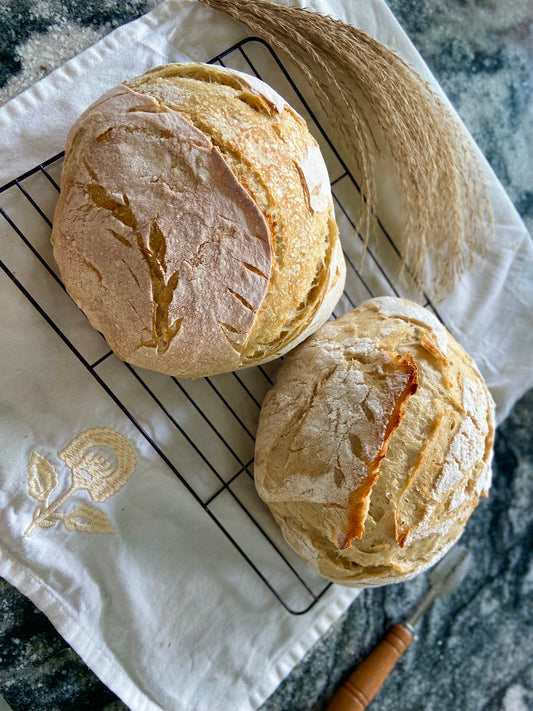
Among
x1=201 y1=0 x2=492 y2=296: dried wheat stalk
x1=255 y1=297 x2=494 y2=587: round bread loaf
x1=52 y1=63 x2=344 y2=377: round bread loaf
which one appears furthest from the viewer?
x1=201 y1=0 x2=492 y2=296: dried wheat stalk

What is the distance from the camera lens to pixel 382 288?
5.24ft

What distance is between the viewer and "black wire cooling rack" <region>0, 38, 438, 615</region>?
1218mm

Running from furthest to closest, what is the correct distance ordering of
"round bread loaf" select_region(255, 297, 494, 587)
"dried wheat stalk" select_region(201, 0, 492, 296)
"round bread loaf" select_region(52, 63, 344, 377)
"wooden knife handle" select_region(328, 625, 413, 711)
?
1. "wooden knife handle" select_region(328, 625, 413, 711)
2. "dried wheat stalk" select_region(201, 0, 492, 296)
3. "round bread loaf" select_region(255, 297, 494, 587)
4. "round bread loaf" select_region(52, 63, 344, 377)

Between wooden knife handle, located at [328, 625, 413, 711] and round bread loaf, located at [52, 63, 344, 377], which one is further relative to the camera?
wooden knife handle, located at [328, 625, 413, 711]

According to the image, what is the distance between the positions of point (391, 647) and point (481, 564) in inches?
15.5

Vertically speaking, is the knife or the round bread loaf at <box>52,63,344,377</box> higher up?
Result: the round bread loaf at <box>52,63,344,377</box>

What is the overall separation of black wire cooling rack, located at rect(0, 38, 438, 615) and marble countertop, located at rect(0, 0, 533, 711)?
0.28m

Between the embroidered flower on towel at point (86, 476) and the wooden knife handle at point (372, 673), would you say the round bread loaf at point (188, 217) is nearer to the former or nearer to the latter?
the embroidered flower on towel at point (86, 476)

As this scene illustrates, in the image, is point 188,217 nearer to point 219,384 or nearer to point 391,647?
point 219,384

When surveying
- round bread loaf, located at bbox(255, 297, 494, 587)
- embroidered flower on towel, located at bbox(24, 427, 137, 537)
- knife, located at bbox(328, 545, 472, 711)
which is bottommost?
knife, located at bbox(328, 545, 472, 711)

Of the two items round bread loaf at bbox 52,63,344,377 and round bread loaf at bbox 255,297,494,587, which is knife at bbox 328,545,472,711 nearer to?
round bread loaf at bbox 255,297,494,587

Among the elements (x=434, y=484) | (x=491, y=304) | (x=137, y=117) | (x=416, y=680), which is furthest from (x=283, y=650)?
(x=137, y=117)

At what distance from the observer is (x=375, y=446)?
116 cm

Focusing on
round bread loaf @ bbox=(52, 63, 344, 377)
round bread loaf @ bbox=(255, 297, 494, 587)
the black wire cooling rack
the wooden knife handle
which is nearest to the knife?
the wooden knife handle
